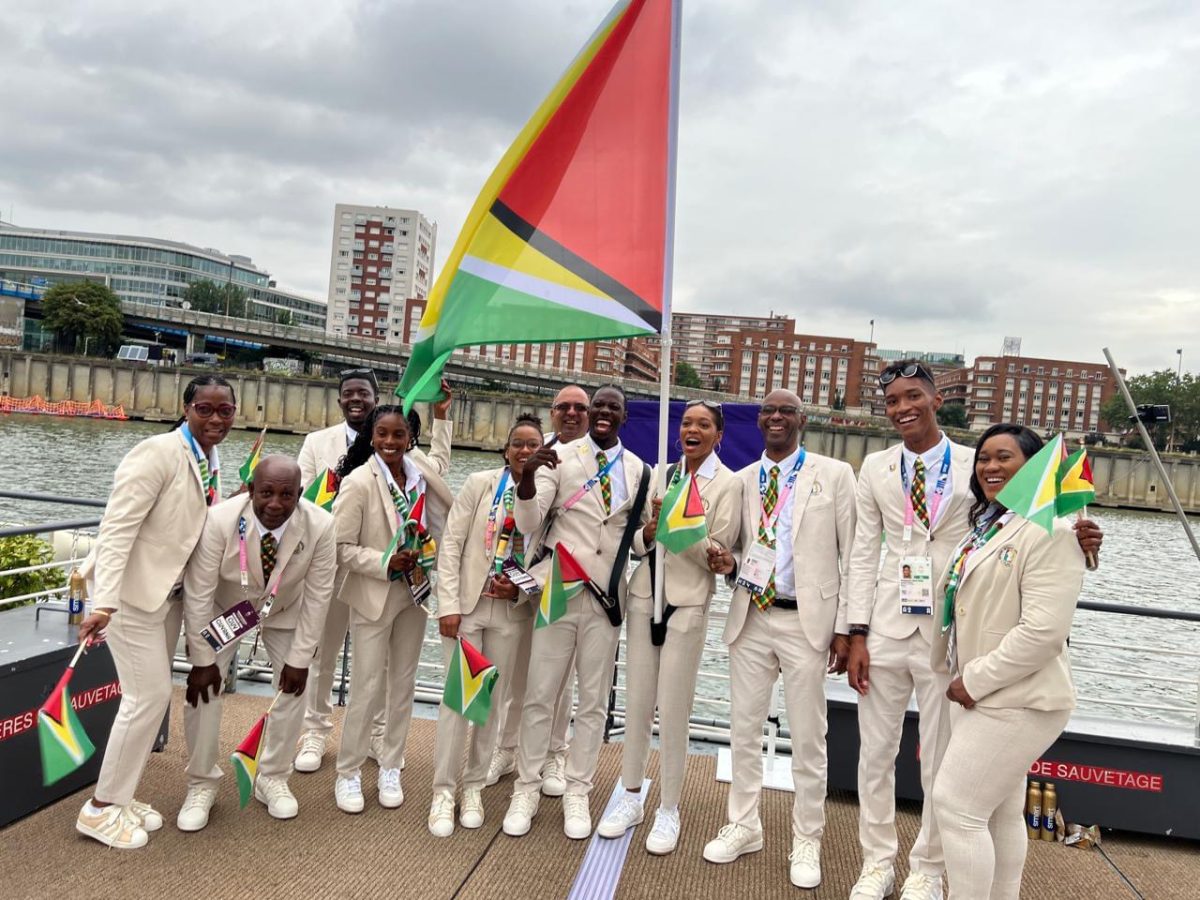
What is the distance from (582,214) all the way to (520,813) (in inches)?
104

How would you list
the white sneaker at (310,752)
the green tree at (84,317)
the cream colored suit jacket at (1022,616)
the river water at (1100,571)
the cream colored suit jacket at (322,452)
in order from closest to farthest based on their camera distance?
the cream colored suit jacket at (1022,616) < the white sneaker at (310,752) < the cream colored suit jacket at (322,452) < the river water at (1100,571) < the green tree at (84,317)

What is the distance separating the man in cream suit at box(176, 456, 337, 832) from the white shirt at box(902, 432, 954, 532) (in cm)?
246

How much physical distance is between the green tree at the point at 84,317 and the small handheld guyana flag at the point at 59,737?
225 ft

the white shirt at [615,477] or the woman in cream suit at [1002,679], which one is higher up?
the white shirt at [615,477]

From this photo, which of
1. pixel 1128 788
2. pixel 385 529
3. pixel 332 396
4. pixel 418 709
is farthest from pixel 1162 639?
pixel 332 396

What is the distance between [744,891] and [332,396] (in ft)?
160

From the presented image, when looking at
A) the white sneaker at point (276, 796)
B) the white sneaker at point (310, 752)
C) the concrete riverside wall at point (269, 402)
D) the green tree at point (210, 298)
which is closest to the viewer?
the white sneaker at point (276, 796)

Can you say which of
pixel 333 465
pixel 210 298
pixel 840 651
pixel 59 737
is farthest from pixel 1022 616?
pixel 210 298

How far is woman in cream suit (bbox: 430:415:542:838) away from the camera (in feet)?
12.6

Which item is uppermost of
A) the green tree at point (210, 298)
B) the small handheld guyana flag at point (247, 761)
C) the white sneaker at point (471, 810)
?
the green tree at point (210, 298)

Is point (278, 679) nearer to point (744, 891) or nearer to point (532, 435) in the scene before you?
point (532, 435)

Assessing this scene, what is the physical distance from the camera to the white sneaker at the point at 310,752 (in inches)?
170

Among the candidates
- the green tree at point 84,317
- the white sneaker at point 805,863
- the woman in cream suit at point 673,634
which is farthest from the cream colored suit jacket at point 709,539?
the green tree at point 84,317

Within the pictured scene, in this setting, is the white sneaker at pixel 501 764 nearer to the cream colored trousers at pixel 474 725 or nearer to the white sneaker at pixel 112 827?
the cream colored trousers at pixel 474 725
